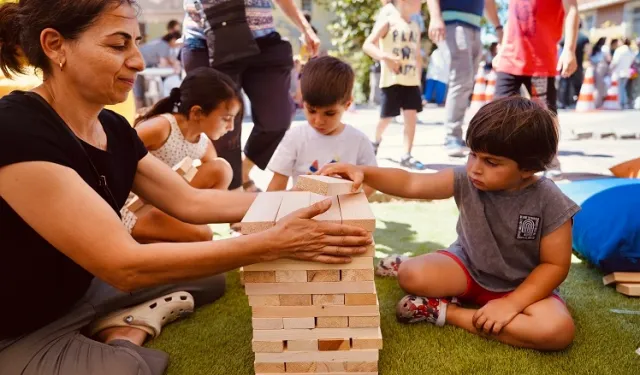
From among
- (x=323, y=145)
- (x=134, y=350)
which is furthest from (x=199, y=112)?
(x=134, y=350)

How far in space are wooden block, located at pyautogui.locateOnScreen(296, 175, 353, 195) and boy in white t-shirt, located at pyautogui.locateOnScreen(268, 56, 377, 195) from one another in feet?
2.69

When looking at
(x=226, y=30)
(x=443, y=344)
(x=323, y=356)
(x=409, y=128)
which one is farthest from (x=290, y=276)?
(x=409, y=128)

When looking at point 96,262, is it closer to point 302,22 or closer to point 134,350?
point 134,350

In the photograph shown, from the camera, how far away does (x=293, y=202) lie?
5.06ft

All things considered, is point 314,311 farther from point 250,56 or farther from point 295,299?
point 250,56

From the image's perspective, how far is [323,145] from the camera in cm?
258

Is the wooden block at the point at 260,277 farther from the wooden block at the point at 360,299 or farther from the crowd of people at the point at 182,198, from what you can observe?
the wooden block at the point at 360,299

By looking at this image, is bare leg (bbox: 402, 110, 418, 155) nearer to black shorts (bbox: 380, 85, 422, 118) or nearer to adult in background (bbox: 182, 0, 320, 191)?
black shorts (bbox: 380, 85, 422, 118)

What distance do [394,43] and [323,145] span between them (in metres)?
2.25

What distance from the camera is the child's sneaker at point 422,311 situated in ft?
6.04

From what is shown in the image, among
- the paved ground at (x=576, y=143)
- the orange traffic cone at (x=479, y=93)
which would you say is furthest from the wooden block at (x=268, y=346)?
the orange traffic cone at (x=479, y=93)

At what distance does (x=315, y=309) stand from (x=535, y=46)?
284 cm

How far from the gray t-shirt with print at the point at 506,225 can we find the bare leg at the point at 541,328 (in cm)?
16

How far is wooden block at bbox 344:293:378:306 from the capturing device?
4.58 feet
